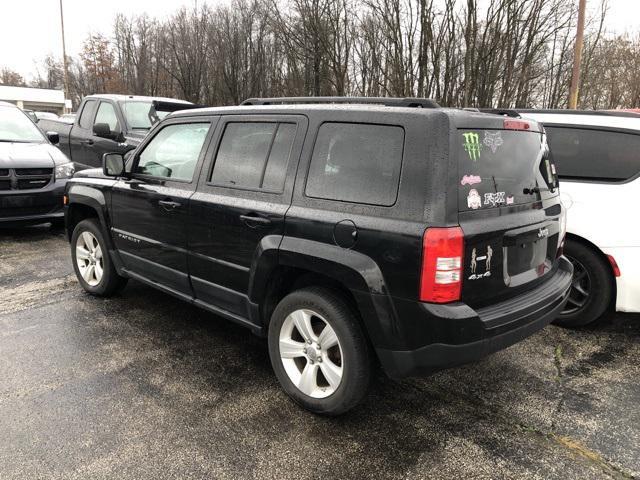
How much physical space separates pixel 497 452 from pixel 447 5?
18724 mm

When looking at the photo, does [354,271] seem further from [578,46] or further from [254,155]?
[578,46]

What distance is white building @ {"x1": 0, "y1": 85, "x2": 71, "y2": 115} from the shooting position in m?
50.7

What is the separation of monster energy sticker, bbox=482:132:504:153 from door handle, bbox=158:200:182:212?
2192 millimetres

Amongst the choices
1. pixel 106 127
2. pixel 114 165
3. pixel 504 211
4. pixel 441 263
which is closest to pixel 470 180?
pixel 504 211

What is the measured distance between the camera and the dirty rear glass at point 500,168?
2.49 m

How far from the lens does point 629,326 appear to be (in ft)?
14.5

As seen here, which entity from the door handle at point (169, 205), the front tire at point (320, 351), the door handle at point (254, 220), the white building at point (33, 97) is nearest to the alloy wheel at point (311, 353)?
the front tire at point (320, 351)

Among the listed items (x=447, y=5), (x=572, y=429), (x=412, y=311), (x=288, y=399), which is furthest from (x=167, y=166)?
(x=447, y=5)

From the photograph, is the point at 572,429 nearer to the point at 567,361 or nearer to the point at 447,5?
the point at 567,361

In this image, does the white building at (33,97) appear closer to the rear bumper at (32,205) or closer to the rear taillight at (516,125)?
the rear bumper at (32,205)

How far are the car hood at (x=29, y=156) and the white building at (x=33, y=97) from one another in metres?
50.2

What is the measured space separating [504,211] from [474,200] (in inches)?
11.5

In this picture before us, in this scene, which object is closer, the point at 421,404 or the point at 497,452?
the point at 497,452

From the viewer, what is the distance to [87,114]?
368 inches
